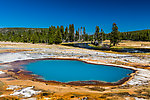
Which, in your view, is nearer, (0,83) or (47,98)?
(47,98)

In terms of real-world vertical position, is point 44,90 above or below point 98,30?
below

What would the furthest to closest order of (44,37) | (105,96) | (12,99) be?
(44,37)
(105,96)
(12,99)

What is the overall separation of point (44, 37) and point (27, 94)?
273 ft

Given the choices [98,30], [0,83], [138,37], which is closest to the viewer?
[0,83]

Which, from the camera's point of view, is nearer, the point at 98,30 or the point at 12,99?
the point at 12,99

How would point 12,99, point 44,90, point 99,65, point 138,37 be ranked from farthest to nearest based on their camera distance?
1. point 138,37
2. point 99,65
3. point 44,90
4. point 12,99

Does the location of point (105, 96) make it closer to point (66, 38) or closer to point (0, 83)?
point (0, 83)

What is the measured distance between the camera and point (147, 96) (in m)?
7.31

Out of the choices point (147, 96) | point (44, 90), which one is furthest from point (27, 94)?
point (147, 96)

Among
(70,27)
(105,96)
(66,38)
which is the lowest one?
(105,96)

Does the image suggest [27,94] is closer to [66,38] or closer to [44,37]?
[44,37]

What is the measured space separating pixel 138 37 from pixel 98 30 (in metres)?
64.9

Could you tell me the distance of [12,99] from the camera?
6.90 metres

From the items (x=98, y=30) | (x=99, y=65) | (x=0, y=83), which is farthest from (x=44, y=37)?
(x=0, y=83)
